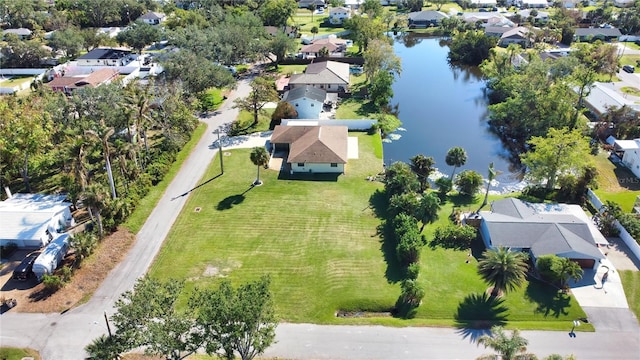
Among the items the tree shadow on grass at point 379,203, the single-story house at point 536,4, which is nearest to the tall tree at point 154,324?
the tree shadow on grass at point 379,203

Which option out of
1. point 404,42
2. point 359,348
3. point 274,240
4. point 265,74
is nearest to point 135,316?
point 359,348

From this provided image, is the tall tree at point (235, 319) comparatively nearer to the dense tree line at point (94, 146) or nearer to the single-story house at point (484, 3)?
the dense tree line at point (94, 146)

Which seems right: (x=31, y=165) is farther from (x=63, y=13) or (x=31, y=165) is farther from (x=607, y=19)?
(x=607, y=19)

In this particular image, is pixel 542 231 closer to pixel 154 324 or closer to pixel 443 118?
pixel 154 324

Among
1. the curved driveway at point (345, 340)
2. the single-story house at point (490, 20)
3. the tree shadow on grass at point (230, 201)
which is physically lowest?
the curved driveway at point (345, 340)

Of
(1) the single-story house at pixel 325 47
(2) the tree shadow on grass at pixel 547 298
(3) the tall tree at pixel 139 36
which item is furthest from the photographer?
(1) the single-story house at pixel 325 47

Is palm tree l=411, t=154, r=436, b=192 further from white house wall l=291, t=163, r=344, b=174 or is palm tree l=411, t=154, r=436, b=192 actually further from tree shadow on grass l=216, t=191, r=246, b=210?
tree shadow on grass l=216, t=191, r=246, b=210

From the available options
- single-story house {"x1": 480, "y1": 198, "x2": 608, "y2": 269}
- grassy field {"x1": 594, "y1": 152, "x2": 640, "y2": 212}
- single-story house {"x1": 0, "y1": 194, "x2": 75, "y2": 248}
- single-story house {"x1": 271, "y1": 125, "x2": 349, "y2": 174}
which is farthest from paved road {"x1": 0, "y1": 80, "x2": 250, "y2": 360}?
grassy field {"x1": 594, "y1": 152, "x2": 640, "y2": 212}

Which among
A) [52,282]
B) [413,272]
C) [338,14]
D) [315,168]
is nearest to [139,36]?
[338,14]
